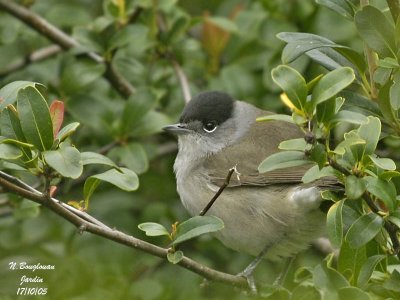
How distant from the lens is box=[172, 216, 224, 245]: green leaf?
11.0 feet

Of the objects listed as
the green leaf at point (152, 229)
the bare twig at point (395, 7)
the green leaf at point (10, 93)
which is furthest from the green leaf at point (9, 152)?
the bare twig at point (395, 7)

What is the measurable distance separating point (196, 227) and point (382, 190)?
0.80m

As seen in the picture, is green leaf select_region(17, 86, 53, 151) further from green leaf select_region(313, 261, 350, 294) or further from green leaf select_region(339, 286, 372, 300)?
green leaf select_region(339, 286, 372, 300)

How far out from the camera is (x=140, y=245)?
3299 mm

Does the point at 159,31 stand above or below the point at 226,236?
above

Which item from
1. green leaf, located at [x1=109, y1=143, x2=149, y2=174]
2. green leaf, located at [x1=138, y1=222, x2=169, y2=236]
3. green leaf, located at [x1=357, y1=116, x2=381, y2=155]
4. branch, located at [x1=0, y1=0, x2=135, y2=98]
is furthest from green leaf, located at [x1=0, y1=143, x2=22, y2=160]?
branch, located at [x1=0, y1=0, x2=135, y2=98]

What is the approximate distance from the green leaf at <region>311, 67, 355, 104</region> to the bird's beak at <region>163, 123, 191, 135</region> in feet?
7.80

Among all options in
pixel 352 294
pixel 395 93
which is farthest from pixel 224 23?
pixel 352 294

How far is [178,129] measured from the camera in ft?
17.8

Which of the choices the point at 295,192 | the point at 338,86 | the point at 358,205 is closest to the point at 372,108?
the point at 358,205

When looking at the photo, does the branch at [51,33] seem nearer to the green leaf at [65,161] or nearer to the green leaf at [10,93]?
the green leaf at [10,93]

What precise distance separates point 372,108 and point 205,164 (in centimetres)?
188

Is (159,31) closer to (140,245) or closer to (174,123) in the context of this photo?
(174,123)

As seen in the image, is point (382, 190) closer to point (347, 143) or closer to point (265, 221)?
point (347, 143)
